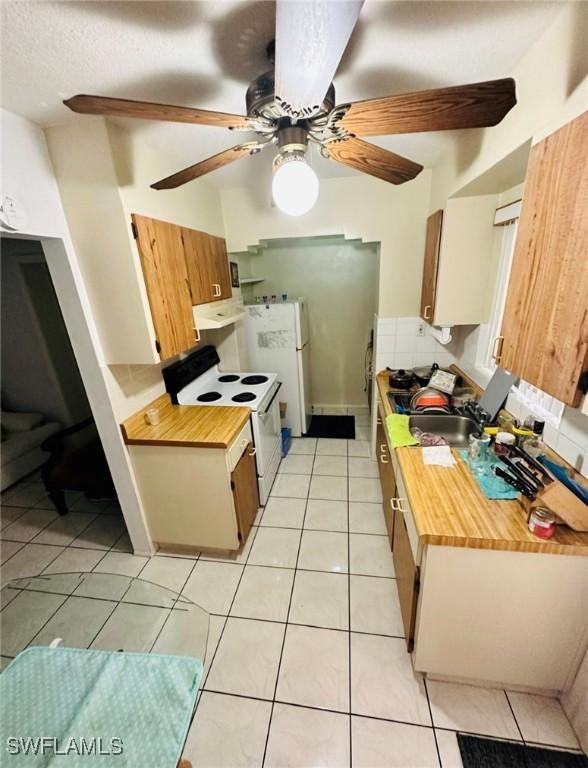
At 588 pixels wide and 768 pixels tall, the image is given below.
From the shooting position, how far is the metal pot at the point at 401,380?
2.27 meters

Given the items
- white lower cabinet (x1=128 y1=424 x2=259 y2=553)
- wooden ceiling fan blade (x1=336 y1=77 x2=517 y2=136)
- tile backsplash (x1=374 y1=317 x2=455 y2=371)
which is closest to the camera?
wooden ceiling fan blade (x1=336 y1=77 x2=517 y2=136)

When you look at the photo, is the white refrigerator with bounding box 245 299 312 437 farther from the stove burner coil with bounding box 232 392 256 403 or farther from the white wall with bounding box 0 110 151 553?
the white wall with bounding box 0 110 151 553

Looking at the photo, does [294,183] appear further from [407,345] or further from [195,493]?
[407,345]

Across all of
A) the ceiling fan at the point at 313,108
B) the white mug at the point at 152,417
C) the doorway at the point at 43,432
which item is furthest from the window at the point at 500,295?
the doorway at the point at 43,432

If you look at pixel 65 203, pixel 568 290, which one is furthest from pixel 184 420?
pixel 568 290

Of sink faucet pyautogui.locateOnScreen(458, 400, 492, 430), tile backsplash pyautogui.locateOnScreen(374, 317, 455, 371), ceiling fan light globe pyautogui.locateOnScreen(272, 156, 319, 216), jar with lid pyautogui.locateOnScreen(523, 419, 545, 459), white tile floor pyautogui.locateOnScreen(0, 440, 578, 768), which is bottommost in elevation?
white tile floor pyautogui.locateOnScreen(0, 440, 578, 768)

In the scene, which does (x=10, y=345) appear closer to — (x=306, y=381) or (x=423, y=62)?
(x=306, y=381)

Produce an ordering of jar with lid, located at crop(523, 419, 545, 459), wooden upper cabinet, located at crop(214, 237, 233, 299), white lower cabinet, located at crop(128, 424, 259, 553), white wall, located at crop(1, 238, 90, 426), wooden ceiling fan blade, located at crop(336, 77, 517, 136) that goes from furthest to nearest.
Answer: white wall, located at crop(1, 238, 90, 426) → wooden upper cabinet, located at crop(214, 237, 233, 299) → white lower cabinet, located at crop(128, 424, 259, 553) → jar with lid, located at crop(523, 419, 545, 459) → wooden ceiling fan blade, located at crop(336, 77, 517, 136)

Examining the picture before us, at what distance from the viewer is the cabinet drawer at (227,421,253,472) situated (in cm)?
→ 178

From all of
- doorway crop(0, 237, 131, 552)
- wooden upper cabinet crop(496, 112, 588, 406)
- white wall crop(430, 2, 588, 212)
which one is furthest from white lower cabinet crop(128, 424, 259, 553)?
white wall crop(430, 2, 588, 212)

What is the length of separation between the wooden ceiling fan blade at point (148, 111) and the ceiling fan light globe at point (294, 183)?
7.0 inches

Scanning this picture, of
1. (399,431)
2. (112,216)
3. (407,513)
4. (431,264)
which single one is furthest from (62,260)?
(431,264)

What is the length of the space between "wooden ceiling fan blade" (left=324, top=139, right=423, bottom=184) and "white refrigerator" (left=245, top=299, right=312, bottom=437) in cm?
172

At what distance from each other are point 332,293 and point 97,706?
3.48m
